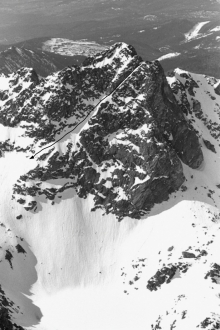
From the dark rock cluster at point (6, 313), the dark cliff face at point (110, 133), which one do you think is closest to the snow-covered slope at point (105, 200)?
the dark cliff face at point (110, 133)

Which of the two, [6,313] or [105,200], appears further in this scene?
[105,200]

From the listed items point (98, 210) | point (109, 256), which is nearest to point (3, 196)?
point (98, 210)

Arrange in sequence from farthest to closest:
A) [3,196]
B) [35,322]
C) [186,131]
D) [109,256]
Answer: [186,131] → [3,196] → [109,256] → [35,322]

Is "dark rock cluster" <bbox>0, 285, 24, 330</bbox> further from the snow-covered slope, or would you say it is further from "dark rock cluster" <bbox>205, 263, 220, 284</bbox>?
"dark rock cluster" <bbox>205, 263, 220, 284</bbox>

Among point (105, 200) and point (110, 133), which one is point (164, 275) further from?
point (110, 133)

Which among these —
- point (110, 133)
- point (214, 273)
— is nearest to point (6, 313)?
point (214, 273)

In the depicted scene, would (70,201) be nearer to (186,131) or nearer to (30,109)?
(30,109)

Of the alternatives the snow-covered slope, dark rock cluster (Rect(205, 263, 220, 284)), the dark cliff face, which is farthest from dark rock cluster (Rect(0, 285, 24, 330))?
dark rock cluster (Rect(205, 263, 220, 284))
